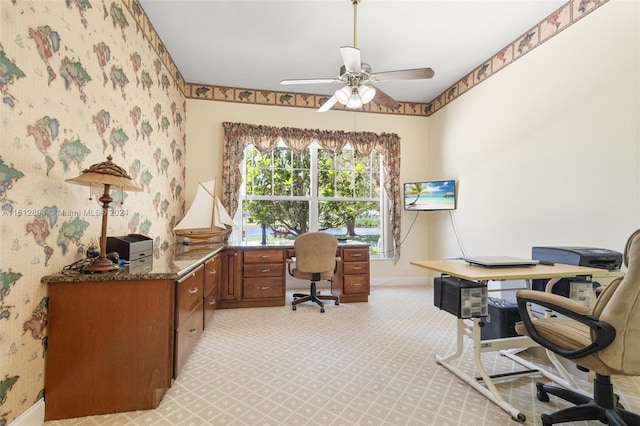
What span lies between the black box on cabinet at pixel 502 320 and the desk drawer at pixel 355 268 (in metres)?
1.61

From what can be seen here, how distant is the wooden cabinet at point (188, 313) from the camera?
5.75ft

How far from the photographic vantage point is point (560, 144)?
2.66m

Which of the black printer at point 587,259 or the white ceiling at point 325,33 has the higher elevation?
the white ceiling at point 325,33

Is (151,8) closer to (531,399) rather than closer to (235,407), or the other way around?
(235,407)

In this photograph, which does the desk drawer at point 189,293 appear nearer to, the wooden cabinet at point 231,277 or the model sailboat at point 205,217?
the wooden cabinet at point 231,277

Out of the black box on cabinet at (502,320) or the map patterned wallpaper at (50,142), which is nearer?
the map patterned wallpaper at (50,142)

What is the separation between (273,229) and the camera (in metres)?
4.46

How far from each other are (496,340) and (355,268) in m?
2.02

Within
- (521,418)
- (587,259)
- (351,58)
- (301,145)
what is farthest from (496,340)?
(301,145)

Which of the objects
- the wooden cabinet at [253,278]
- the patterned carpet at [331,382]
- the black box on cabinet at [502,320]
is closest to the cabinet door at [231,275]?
the wooden cabinet at [253,278]

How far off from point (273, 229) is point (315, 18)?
9.23 ft

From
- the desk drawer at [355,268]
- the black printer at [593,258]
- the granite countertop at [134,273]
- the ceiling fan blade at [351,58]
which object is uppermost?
the ceiling fan blade at [351,58]

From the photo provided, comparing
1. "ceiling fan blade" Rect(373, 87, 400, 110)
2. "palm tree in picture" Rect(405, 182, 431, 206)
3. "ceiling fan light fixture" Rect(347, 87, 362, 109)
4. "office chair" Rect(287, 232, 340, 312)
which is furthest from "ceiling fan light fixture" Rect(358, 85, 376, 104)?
"palm tree in picture" Rect(405, 182, 431, 206)

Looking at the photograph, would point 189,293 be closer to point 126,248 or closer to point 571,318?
point 126,248
